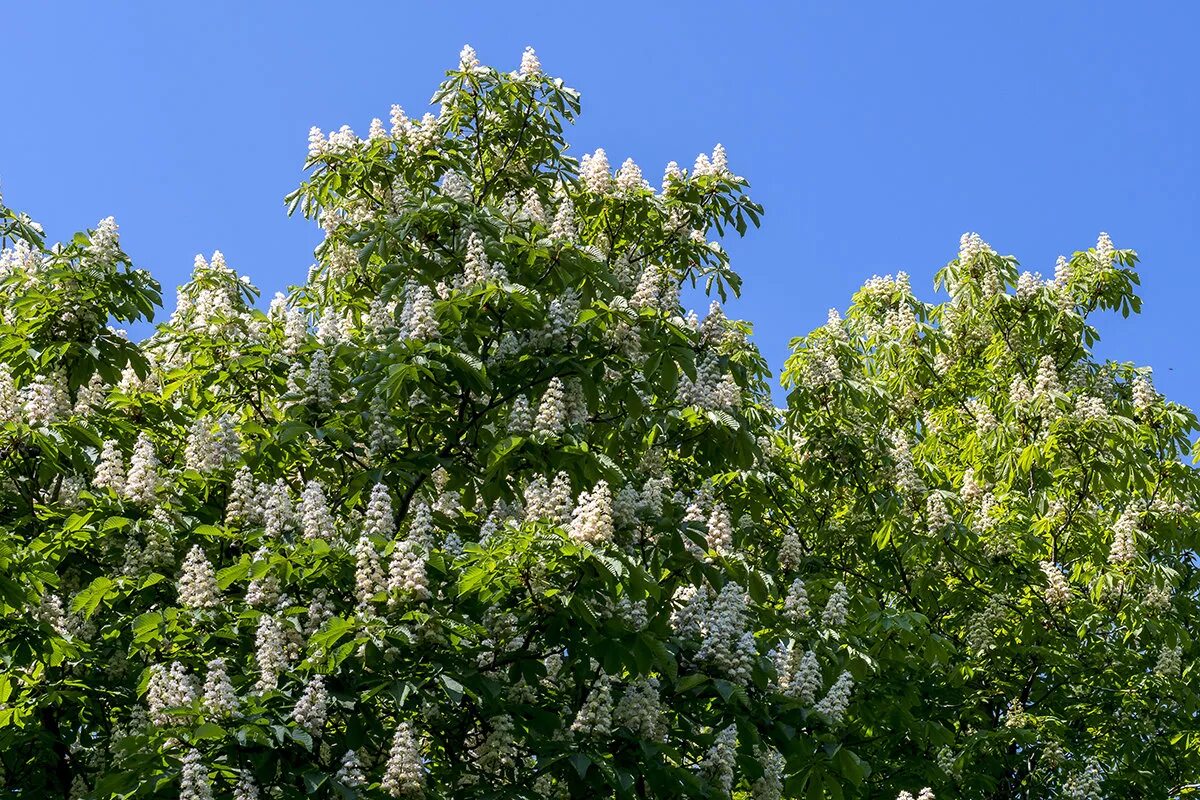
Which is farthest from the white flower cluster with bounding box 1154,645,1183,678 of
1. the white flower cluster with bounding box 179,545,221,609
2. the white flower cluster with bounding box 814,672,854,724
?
the white flower cluster with bounding box 179,545,221,609

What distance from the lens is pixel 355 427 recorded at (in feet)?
33.8

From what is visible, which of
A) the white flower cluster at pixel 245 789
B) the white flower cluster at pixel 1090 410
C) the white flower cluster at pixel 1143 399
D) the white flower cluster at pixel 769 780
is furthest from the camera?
the white flower cluster at pixel 1143 399

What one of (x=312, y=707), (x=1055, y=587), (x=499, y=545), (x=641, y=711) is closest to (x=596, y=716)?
(x=641, y=711)

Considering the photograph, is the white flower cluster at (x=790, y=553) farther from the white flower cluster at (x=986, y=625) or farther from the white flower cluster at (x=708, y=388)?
the white flower cluster at (x=986, y=625)

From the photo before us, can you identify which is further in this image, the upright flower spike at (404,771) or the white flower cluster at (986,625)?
the white flower cluster at (986,625)

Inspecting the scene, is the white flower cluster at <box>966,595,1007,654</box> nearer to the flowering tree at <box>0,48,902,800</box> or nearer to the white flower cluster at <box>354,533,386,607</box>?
the flowering tree at <box>0,48,902,800</box>

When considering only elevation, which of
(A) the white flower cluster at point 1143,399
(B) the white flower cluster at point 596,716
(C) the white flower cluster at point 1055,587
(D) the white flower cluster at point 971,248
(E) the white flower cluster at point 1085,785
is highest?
(D) the white flower cluster at point 971,248

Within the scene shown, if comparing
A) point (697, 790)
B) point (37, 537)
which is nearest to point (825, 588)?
point (697, 790)

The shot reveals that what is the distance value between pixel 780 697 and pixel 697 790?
102cm

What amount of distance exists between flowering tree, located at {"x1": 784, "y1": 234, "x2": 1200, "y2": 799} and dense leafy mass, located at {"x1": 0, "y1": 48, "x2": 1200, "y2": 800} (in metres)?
0.06

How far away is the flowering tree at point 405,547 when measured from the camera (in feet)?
27.7

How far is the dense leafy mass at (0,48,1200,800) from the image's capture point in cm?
856

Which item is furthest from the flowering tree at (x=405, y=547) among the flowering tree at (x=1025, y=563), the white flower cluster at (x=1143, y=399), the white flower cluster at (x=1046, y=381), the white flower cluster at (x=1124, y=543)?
the white flower cluster at (x=1143, y=399)

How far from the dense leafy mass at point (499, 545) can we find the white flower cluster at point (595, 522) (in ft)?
0.13
